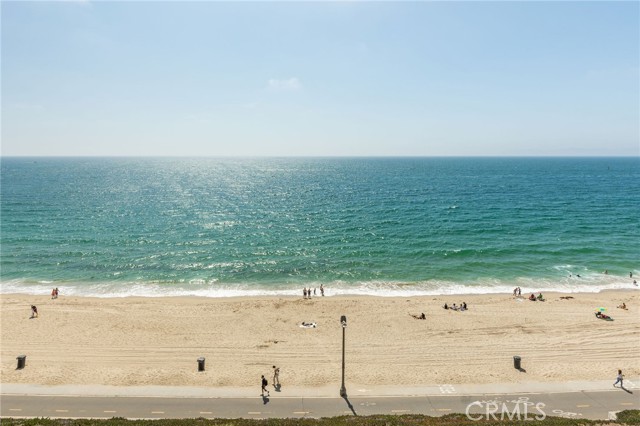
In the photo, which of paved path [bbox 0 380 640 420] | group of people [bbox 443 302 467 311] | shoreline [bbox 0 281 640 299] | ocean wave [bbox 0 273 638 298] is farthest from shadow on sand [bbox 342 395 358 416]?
ocean wave [bbox 0 273 638 298]

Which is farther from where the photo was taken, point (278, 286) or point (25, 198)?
point (25, 198)

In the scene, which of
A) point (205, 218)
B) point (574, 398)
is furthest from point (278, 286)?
point (205, 218)

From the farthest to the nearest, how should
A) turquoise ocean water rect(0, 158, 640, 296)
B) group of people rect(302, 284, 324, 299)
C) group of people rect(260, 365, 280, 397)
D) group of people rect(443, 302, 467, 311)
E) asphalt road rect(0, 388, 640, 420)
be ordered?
turquoise ocean water rect(0, 158, 640, 296), group of people rect(302, 284, 324, 299), group of people rect(443, 302, 467, 311), group of people rect(260, 365, 280, 397), asphalt road rect(0, 388, 640, 420)

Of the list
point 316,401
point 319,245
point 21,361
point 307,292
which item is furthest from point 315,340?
point 319,245

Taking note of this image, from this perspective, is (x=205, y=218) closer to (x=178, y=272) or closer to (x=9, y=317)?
(x=178, y=272)
